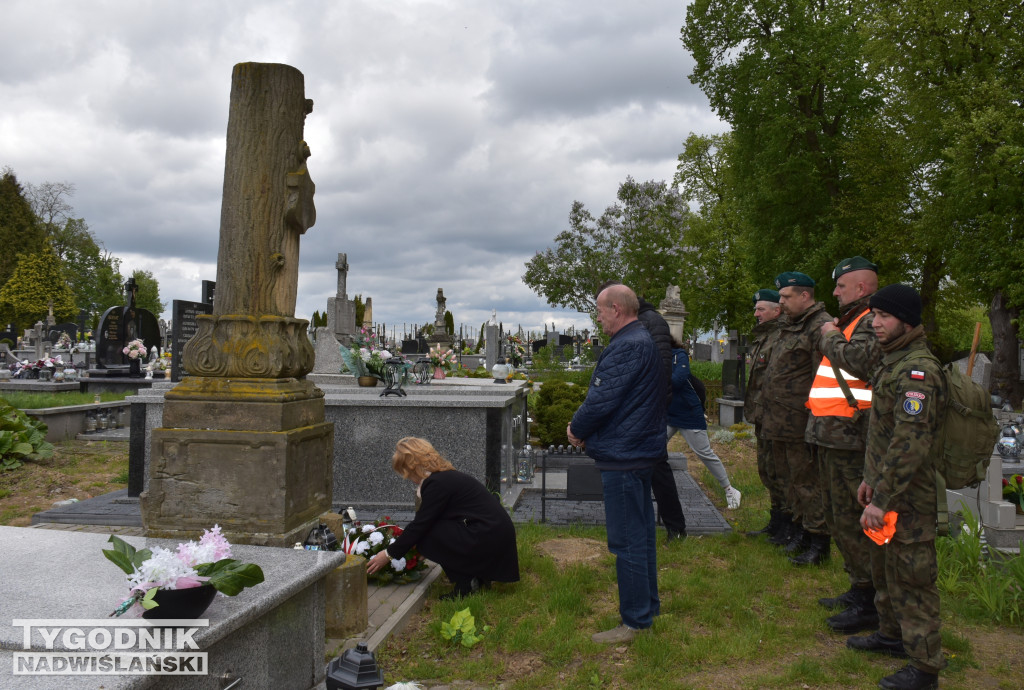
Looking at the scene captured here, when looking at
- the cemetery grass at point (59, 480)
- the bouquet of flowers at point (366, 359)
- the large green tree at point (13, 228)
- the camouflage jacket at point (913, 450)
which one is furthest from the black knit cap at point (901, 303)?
the large green tree at point (13, 228)

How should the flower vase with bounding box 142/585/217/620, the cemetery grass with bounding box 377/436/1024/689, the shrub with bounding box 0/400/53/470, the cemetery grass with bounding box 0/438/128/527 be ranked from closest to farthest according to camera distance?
1. the flower vase with bounding box 142/585/217/620
2. the cemetery grass with bounding box 377/436/1024/689
3. the cemetery grass with bounding box 0/438/128/527
4. the shrub with bounding box 0/400/53/470

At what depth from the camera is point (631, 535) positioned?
418 cm

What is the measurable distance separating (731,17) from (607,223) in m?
16.5

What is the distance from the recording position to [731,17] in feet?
74.3

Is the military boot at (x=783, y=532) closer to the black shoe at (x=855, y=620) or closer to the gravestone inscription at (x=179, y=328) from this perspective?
the black shoe at (x=855, y=620)

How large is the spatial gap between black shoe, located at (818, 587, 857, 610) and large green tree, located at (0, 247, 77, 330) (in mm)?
49033

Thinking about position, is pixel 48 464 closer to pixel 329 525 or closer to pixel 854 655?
pixel 329 525

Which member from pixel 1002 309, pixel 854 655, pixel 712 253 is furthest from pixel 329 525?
pixel 712 253

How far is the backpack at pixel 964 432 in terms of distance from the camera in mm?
3531

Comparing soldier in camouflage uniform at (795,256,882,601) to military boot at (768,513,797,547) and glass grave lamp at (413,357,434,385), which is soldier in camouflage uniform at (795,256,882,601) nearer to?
military boot at (768,513,797,547)

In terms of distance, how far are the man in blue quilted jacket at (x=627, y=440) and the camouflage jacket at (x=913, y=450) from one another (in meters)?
1.21

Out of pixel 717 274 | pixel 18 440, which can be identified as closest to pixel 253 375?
pixel 18 440

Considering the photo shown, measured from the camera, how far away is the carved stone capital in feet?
14.1

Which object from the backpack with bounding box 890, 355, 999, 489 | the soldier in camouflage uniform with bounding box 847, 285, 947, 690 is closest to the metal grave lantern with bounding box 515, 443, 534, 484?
the soldier in camouflage uniform with bounding box 847, 285, 947, 690
